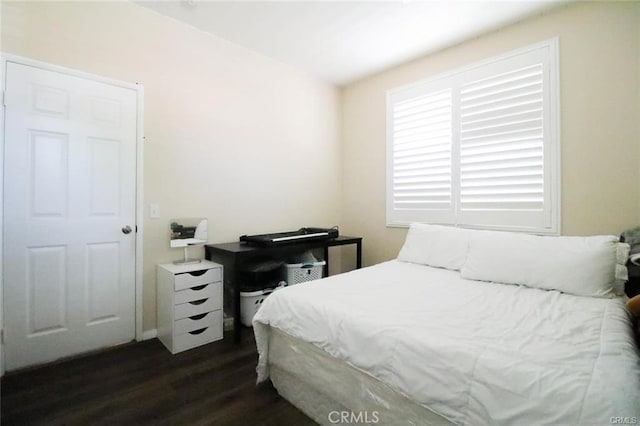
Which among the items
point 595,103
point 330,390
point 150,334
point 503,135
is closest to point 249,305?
point 150,334

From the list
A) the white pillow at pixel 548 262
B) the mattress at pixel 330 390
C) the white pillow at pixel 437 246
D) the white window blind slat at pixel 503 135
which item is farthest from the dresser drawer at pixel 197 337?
the white window blind slat at pixel 503 135

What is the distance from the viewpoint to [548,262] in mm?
1903

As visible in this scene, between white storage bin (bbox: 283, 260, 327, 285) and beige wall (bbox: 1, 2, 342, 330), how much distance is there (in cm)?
55

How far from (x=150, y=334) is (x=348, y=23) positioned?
3.12m

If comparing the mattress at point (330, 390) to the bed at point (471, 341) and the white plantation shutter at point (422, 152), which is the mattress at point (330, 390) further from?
the white plantation shutter at point (422, 152)

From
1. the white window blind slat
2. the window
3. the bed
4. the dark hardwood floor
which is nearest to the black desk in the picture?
the dark hardwood floor

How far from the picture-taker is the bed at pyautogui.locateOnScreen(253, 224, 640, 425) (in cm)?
91

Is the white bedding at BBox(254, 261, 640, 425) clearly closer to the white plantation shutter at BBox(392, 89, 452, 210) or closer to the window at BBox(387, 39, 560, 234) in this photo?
the window at BBox(387, 39, 560, 234)

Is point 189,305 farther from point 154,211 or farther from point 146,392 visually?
point 154,211

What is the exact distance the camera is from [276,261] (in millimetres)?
2955

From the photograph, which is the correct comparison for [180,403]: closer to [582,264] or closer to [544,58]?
[582,264]

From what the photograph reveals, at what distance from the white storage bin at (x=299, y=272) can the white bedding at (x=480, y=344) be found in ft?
3.27

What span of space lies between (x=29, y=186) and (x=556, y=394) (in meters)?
2.92

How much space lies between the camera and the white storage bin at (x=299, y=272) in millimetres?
2902
